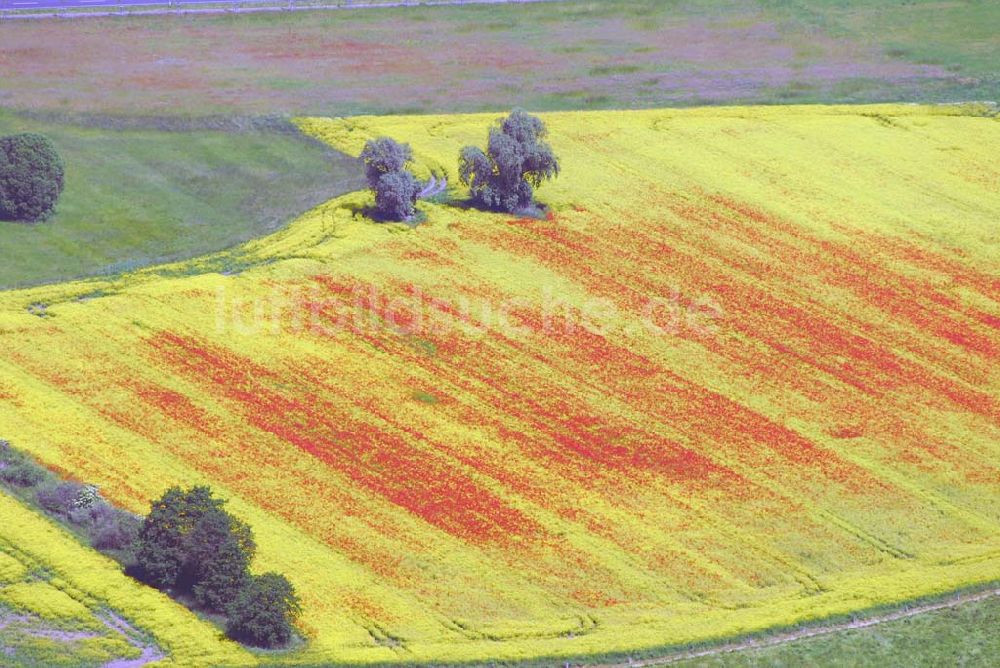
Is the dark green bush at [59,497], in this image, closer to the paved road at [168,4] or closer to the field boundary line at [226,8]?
the field boundary line at [226,8]

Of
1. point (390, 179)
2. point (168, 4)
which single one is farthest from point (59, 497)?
point (168, 4)

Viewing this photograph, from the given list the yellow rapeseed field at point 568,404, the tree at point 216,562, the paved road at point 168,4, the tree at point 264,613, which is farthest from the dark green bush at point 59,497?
the paved road at point 168,4

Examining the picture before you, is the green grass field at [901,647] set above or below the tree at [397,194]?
below

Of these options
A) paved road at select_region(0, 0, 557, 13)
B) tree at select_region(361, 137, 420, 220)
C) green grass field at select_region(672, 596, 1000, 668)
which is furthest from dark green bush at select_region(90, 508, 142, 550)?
paved road at select_region(0, 0, 557, 13)

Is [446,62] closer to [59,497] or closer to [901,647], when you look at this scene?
[59,497]

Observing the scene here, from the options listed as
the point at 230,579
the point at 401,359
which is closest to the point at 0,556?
the point at 230,579

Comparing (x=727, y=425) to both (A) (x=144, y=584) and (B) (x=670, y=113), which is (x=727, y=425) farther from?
(B) (x=670, y=113)

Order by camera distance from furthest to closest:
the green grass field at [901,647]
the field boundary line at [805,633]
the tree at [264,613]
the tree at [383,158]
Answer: the tree at [383,158] < the green grass field at [901,647] < the field boundary line at [805,633] < the tree at [264,613]

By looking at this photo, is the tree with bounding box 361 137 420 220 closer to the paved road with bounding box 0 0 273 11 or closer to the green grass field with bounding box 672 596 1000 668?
the green grass field with bounding box 672 596 1000 668
